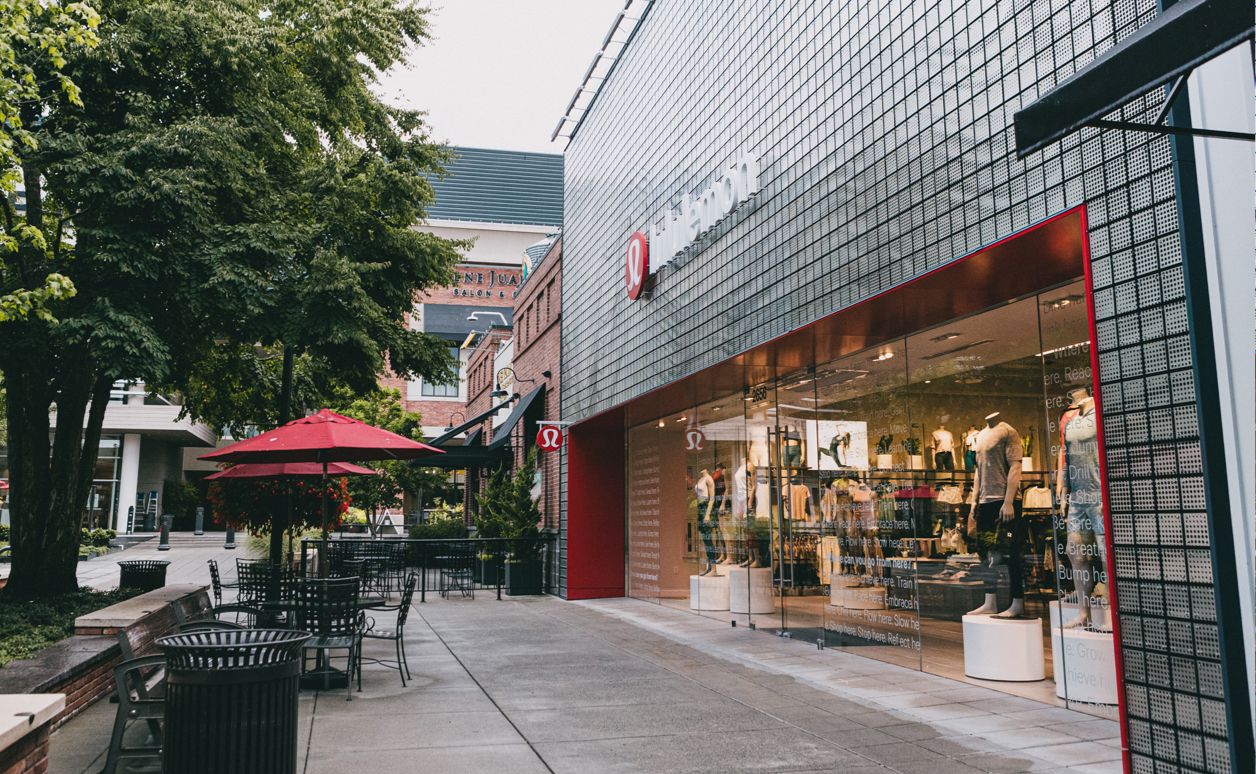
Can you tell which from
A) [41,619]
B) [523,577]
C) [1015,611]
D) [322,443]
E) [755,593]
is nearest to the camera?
[1015,611]

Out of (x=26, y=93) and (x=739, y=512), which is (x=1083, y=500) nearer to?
(x=739, y=512)

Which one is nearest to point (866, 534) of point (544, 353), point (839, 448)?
Answer: point (839, 448)

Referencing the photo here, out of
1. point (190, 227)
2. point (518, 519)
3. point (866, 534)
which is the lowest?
point (866, 534)

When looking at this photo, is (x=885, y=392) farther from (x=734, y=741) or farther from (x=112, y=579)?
(x=112, y=579)

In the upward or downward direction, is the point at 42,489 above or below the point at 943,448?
below

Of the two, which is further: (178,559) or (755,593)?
(178,559)

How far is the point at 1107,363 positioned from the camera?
4938 mm

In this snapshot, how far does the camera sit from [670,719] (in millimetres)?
6918

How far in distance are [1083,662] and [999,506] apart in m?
1.59

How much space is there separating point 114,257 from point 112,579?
1440 centimetres

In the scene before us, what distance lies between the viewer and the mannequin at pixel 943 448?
880 cm

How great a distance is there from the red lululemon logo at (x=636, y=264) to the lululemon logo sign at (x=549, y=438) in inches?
166

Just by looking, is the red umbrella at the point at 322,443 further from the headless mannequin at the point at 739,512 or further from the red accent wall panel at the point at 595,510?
the red accent wall panel at the point at 595,510

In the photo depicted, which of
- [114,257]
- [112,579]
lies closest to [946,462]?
[114,257]
